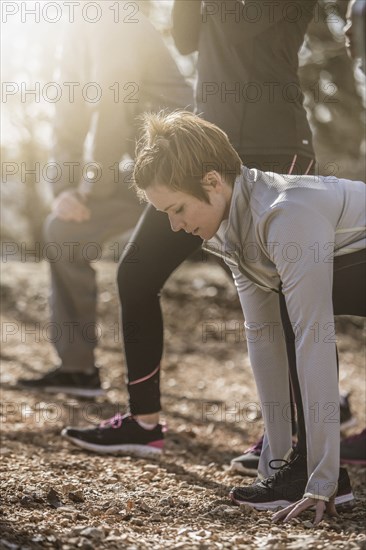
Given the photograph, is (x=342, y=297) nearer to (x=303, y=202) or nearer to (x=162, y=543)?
(x=303, y=202)

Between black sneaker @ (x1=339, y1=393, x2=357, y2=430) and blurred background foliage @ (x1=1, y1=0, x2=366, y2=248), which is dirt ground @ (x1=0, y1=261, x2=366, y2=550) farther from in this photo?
blurred background foliage @ (x1=1, y1=0, x2=366, y2=248)

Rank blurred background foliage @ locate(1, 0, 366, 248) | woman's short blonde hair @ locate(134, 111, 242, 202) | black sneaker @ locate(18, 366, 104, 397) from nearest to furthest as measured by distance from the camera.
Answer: woman's short blonde hair @ locate(134, 111, 242, 202), black sneaker @ locate(18, 366, 104, 397), blurred background foliage @ locate(1, 0, 366, 248)

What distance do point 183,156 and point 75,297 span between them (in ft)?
9.33

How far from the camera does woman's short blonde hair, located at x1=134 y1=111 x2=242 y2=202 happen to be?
2783 millimetres

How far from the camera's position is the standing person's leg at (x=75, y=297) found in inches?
204

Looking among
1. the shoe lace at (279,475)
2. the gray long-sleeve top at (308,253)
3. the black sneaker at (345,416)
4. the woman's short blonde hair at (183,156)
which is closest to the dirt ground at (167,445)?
the shoe lace at (279,475)

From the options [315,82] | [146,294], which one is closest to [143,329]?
[146,294]

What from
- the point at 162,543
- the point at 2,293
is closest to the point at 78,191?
the point at 162,543

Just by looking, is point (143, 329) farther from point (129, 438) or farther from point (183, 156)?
point (183, 156)

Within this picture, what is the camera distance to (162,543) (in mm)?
2469

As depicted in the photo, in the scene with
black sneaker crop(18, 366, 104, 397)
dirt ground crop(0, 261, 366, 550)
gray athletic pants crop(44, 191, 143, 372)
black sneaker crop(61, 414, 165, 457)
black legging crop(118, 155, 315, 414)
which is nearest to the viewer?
dirt ground crop(0, 261, 366, 550)

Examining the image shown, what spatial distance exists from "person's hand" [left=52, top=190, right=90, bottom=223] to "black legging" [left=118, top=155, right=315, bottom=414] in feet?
4.97

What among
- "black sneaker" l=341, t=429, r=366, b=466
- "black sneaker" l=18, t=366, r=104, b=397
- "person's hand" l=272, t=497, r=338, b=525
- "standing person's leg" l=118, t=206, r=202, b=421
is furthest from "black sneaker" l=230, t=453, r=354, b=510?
"black sneaker" l=18, t=366, r=104, b=397

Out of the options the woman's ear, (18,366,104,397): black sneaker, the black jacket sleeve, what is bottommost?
(18,366,104,397): black sneaker
